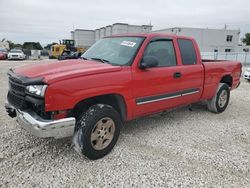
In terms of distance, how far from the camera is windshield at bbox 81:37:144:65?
12.3 ft

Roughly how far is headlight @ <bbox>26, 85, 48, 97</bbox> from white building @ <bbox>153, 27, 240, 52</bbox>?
4583 centimetres

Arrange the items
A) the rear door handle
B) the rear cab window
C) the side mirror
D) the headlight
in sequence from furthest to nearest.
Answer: the rear cab window, the rear door handle, the side mirror, the headlight

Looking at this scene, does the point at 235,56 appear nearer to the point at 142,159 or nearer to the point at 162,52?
the point at 162,52

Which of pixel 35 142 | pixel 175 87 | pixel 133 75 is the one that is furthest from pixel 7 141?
pixel 175 87

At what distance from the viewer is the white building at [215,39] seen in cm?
4722

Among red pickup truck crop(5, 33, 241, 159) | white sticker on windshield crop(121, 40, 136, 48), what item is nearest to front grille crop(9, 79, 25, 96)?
red pickup truck crop(5, 33, 241, 159)

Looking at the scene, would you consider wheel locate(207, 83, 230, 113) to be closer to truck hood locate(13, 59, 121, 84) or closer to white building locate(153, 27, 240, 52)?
truck hood locate(13, 59, 121, 84)

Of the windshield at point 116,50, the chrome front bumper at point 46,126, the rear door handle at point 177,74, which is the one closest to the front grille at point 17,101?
the chrome front bumper at point 46,126

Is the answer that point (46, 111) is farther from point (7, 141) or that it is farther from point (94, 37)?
point (94, 37)

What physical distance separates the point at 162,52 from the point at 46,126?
251cm

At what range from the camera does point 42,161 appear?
3232mm

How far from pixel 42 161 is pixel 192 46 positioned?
370cm

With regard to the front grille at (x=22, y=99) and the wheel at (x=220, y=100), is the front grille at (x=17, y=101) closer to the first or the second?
the front grille at (x=22, y=99)

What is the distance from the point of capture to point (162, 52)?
4.26m
